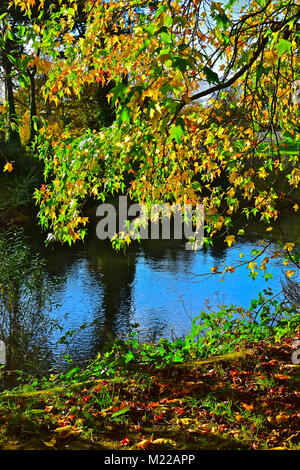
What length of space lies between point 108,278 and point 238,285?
10.9 feet

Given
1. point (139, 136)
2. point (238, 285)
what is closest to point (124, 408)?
point (139, 136)

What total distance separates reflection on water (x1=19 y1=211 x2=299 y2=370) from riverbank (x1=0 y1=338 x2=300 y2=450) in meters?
2.24

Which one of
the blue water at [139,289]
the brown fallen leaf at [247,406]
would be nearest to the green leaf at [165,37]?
the brown fallen leaf at [247,406]

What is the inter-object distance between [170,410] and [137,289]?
24.5 ft

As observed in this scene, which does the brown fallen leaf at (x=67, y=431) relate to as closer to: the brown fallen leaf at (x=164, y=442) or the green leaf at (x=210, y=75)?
the brown fallen leaf at (x=164, y=442)

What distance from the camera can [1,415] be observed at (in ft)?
9.82

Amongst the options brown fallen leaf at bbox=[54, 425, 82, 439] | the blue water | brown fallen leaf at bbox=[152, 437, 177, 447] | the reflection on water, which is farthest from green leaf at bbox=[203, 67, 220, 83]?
the blue water

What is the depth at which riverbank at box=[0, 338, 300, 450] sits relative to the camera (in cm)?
272

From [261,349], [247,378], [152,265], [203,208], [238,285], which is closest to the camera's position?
[247,378]

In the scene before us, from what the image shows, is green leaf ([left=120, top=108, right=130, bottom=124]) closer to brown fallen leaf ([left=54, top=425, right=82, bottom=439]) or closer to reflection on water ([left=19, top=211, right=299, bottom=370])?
brown fallen leaf ([left=54, top=425, right=82, bottom=439])

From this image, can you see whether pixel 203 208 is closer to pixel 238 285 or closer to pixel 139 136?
pixel 139 136

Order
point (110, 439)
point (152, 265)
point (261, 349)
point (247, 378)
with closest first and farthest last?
point (110, 439), point (247, 378), point (261, 349), point (152, 265)

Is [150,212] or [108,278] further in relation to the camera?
[108,278]

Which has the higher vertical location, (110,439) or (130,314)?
(110,439)
